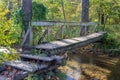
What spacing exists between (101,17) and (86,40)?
34.1 feet

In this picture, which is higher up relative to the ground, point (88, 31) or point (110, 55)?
point (88, 31)

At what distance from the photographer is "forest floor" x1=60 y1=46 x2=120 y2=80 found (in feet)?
25.7

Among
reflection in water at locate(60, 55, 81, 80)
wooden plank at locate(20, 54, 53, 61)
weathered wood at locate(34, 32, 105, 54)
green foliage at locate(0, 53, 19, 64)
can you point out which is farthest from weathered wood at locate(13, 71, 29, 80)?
reflection in water at locate(60, 55, 81, 80)

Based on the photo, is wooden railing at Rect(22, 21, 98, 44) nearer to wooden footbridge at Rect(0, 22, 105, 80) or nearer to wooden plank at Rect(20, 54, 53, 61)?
wooden footbridge at Rect(0, 22, 105, 80)

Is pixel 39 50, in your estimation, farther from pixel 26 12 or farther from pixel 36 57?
pixel 26 12

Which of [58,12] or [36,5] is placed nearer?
[36,5]

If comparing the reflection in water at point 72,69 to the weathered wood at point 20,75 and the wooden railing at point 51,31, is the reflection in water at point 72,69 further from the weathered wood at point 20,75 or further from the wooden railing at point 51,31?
the weathered wood at point 20,75

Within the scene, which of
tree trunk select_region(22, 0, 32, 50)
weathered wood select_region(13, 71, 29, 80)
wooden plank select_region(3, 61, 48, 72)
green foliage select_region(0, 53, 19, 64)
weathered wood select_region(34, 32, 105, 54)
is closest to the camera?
weathered wood select_region(13, 71, 29, 80)

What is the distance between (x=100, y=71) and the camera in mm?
8453

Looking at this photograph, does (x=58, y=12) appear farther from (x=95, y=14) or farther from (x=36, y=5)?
(x=36, y=5)

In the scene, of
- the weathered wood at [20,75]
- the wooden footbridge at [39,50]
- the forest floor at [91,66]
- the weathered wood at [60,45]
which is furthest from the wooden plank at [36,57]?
the forest floor at [91,66]

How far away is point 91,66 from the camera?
9.20 m

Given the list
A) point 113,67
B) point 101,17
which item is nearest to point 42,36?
point 113,67

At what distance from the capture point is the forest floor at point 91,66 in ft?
25.7
